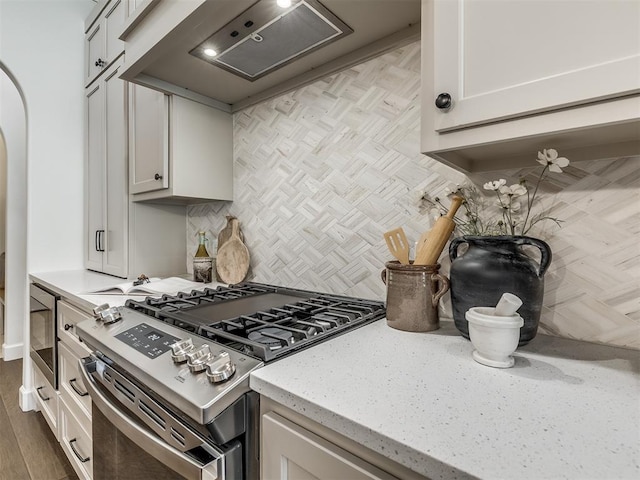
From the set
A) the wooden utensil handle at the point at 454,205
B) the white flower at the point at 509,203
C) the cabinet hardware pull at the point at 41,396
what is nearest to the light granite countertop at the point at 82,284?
the cabinet hardware pull at the point at 41,396

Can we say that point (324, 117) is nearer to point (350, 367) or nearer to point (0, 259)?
point (350, 367)

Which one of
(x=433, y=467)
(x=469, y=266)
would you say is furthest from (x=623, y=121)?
(x=433, y=467)

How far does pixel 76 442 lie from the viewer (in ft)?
4.69

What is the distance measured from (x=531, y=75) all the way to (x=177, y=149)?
1434 mm

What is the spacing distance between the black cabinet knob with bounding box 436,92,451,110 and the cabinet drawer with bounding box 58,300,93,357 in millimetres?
1438

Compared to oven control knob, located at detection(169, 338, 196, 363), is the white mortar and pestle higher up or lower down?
higher up

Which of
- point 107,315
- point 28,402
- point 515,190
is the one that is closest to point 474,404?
point 515,190

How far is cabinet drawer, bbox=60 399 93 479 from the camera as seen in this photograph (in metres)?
1.30

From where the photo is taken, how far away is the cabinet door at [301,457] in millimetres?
485

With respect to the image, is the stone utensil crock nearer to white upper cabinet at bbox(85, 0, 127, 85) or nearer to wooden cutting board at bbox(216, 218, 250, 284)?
wooden cutting board at bbox(216, 218, 250, 284)

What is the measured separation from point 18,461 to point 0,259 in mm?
3448

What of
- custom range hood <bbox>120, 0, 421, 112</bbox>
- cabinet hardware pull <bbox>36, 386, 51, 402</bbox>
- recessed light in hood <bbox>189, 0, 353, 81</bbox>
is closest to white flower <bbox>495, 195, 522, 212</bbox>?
custom range hood <bbox>120, 0, 421, 112</bbox>

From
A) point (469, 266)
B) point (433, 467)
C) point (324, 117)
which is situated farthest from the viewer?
point (324, 117)

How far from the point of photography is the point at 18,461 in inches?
66.3
